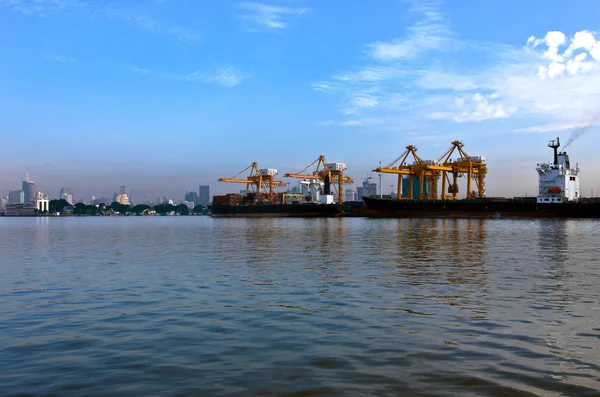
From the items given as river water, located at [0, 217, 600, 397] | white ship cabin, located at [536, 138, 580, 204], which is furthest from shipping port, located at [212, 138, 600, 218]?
river water, located at [0, 217, 600, 397]

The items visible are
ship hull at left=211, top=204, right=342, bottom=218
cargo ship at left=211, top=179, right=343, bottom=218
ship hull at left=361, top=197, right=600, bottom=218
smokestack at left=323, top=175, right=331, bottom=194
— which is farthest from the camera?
smokestack at left=323, top=175, right=331, bottom=194

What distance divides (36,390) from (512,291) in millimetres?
14308

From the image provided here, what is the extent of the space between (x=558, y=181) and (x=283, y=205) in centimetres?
8059

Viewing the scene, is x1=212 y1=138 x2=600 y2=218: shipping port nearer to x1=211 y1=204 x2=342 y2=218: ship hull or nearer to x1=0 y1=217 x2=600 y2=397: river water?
x1=211 y1=204 x2=342 y2=218: ship hull

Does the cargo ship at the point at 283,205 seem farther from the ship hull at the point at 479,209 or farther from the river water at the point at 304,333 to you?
the river water at the point at 304,333

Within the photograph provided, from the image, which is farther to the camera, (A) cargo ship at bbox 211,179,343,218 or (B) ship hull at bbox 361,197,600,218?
(A) cargo ship at bbox 211,179,343,218

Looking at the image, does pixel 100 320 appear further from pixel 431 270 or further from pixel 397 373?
pixel 431 270

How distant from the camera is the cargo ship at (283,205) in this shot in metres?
158

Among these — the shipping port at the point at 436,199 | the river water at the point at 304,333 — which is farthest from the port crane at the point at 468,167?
the river water at the point at 304,333

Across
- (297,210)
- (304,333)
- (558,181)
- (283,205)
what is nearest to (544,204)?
(558,181)

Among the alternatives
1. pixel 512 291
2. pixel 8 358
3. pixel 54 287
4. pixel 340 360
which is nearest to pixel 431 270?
pixel 512 291

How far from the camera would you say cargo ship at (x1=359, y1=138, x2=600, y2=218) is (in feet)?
345

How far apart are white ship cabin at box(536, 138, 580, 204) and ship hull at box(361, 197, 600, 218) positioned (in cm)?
274

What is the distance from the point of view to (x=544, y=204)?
107m
